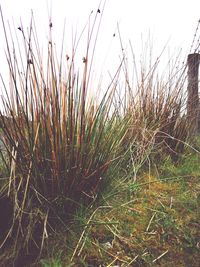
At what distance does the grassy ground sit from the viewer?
1.39 meters

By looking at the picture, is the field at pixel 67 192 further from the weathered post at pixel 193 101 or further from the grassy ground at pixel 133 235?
Result: the weathered post at pixel 193 101

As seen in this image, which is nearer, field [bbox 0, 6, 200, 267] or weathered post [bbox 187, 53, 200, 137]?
field [bbox 0, 6, 200, 267]

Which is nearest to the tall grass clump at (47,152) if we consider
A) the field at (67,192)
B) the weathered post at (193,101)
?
the field at (67,192)

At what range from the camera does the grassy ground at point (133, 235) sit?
139 centimetres

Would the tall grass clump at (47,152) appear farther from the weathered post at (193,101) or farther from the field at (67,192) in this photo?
the weathered post at (193,101)

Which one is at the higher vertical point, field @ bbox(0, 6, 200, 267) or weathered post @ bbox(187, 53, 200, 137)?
weathered post @ bbox(187, 53, 200, 137)

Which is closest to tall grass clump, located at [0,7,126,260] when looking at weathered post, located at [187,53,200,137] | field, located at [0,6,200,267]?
field, located at [0,6,200,267]

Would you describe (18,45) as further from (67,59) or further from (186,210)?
(186,210)

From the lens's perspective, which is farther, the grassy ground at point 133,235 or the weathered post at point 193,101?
the weathered post at point 193,101

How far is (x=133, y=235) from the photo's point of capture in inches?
61.4

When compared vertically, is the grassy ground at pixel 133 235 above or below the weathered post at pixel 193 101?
below

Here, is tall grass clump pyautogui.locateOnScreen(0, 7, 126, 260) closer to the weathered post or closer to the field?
the field

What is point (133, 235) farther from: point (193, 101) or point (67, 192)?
point (193, 101)

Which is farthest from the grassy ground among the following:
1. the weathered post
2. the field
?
the weathered post
